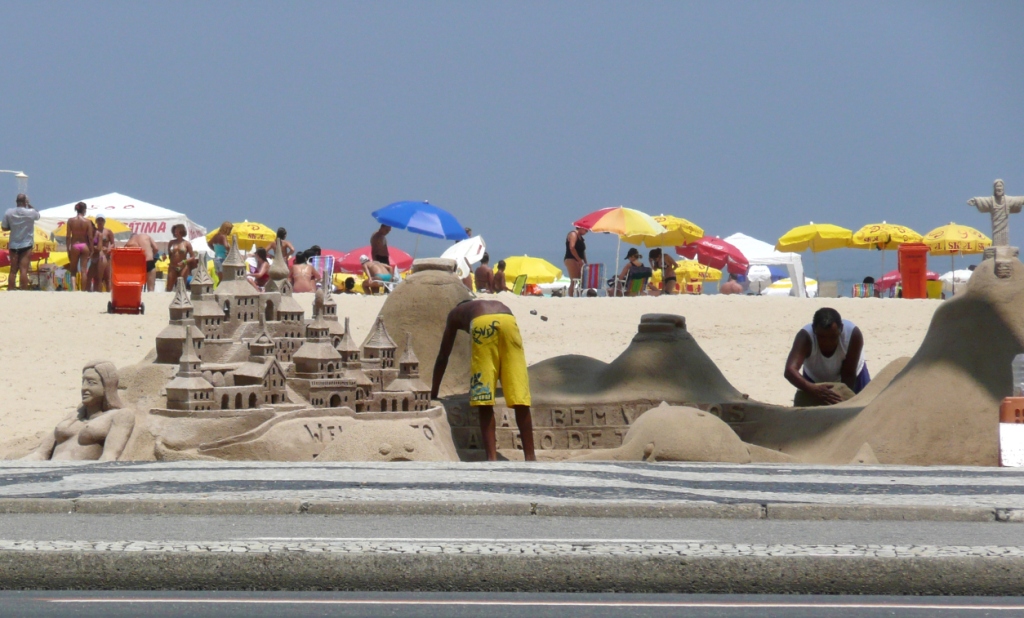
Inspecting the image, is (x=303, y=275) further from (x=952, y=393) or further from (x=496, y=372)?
(x=952, y=393)

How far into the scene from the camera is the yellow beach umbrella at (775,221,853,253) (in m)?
30.1

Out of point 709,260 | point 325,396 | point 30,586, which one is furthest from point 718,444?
point 709,260

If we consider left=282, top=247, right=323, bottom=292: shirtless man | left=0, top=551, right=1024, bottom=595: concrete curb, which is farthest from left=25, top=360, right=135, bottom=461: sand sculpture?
left=282, top=247, right=323, bottom=292: shirtless man

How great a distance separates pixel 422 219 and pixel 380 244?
120 centimetres

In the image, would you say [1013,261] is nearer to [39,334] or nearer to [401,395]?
[401,395]

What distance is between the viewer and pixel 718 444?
1022 cm

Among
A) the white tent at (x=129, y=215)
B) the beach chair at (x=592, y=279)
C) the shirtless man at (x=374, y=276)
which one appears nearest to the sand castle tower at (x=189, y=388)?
the shirtless man at (x=374, y=276)

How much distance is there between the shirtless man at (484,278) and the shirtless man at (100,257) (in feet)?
20.8

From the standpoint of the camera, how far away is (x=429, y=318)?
1357 cm

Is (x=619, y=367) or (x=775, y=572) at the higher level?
(x=619, y=367)

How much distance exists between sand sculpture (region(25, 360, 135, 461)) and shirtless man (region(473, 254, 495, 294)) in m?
12.5

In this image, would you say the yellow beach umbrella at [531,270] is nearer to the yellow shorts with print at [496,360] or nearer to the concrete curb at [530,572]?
the yellow shorts with print at [496,360]

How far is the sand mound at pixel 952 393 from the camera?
415 inches

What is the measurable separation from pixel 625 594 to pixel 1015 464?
5249 mm
